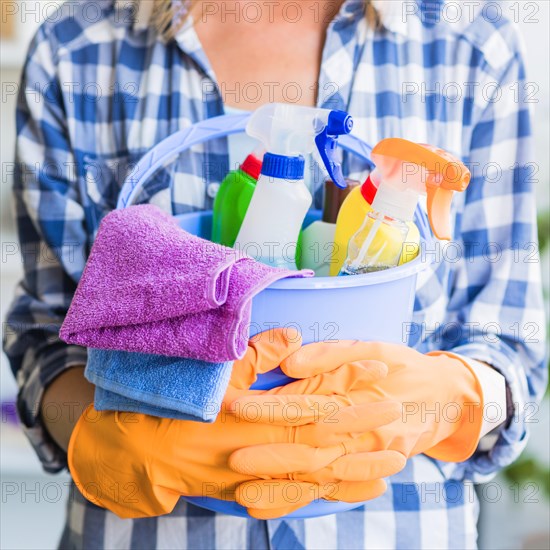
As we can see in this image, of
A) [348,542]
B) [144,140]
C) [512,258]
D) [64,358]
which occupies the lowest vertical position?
[348,542]

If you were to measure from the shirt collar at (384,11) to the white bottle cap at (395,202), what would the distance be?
31 centimetres

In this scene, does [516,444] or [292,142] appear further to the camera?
[516,444]

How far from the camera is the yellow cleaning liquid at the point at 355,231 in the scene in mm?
536

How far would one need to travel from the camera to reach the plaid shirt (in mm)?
751

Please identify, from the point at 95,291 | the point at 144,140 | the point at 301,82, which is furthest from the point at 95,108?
the point at 95,291

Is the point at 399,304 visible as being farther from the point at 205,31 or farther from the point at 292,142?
the point at 205,31

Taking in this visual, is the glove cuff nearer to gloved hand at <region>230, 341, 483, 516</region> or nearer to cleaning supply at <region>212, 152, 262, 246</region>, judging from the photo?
gloved hand at <region>230, 341, 483, 516</region>

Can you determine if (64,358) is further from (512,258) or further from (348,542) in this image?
(512,258)

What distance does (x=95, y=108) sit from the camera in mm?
796

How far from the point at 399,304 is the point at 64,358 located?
42 centimetres

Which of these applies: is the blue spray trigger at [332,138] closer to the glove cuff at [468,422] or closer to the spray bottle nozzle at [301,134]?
the spray bottle nozzle at [301,134]

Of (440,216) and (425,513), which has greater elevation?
(440,216)

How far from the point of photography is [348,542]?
29.1 inches

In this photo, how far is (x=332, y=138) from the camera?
0.56m
